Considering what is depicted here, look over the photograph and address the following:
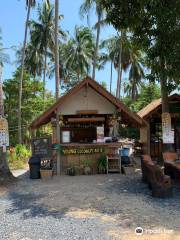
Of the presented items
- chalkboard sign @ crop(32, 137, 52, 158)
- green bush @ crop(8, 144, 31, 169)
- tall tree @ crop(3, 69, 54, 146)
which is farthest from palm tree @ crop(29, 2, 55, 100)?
chalkboard sign @ crop(32, 137, 52, 158)

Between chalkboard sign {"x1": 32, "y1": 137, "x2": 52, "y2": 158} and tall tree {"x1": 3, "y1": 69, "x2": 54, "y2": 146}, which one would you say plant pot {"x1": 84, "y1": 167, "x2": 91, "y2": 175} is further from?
tall tree {"x1": 3, "y1": 69, "x2": 54, "y2": 146}

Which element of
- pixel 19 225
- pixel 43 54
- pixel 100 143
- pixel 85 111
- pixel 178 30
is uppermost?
pixel 43 54

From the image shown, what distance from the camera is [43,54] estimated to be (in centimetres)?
3850

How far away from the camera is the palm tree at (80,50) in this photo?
4247 cm

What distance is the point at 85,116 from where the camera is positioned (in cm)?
1507

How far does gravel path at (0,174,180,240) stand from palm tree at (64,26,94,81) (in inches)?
1278

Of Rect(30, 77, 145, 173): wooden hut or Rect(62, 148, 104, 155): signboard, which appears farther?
Rect(62, 148, 104, 155): signboard

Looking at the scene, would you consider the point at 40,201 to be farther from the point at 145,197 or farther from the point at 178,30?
the point at 178,30

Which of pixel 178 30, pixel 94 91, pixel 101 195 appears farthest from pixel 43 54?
pixel 101 195

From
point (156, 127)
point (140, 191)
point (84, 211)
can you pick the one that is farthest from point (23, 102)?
point (84, 211)

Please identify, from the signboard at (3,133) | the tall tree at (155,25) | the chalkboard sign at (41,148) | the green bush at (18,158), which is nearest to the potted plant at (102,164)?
the chalkboard sign at (41,148)

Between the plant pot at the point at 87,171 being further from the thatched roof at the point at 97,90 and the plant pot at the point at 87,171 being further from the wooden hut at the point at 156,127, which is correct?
the wooden hut at the point at 156,127

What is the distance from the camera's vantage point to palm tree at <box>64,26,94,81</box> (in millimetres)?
42469

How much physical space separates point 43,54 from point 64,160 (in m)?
26.6
